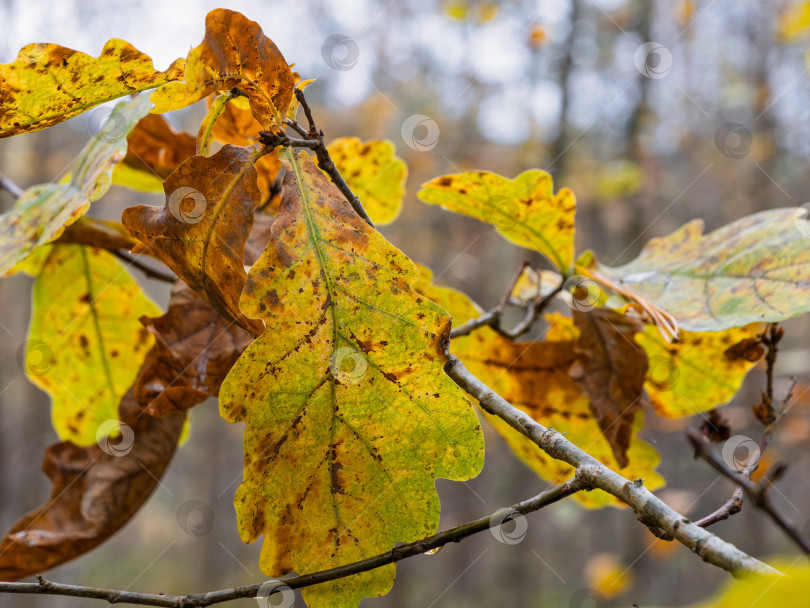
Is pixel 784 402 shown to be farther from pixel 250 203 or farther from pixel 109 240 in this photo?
pixel 109 240

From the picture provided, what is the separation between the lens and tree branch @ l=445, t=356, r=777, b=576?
0.24m

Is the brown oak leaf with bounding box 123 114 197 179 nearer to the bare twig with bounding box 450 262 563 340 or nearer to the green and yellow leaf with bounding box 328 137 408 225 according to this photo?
the green and yellow leaf with bounding box 328 137 408 225

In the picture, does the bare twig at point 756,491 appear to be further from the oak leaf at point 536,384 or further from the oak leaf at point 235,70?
the oak leaf at point 235,70

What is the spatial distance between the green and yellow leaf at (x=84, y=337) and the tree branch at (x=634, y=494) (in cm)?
50

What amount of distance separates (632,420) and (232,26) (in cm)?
54

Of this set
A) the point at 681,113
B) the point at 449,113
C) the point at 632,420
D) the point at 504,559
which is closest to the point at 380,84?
the point at 449,113

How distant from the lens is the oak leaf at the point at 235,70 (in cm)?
42

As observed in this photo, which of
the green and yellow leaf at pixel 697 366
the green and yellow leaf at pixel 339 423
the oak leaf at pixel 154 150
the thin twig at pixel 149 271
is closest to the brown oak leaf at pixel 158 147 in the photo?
the oak leaf at pixel 154 150

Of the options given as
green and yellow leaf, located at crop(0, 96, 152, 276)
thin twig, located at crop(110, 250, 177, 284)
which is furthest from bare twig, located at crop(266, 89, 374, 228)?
thin twig, located at crop(110, 250, 177, 284)

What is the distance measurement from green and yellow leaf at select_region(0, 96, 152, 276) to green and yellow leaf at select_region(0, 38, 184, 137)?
0.21 ft

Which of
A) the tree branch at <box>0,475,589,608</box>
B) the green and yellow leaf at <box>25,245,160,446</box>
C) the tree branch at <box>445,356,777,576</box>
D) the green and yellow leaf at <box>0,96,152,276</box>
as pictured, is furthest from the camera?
the green and yellow leaf at <box>25,245,160,446</box>

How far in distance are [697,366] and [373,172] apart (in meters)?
0.48

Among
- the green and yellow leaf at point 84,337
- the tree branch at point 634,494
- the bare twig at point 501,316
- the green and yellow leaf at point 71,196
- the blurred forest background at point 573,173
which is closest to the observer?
the tree branch at point 634,494

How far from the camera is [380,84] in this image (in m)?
6.97
